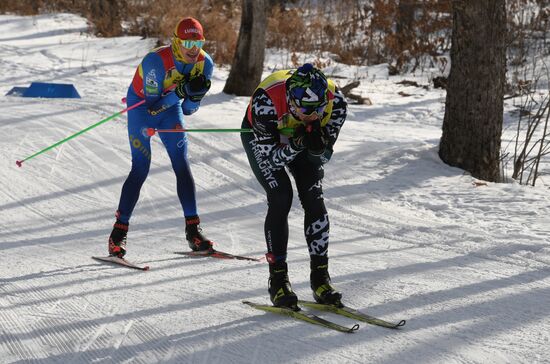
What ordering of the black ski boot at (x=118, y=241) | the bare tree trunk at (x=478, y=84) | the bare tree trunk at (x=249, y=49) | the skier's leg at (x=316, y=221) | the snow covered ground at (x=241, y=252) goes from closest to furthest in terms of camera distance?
1. the snow covered ground at (x=241, y=252)
2. the skier's leg at (x=316, y=221)
3. the black ski boot at (x=118, y=241)
4. the bare tree trunk at (x=478, y=84)
5. the bare tree trunk at (x=249, y=49)

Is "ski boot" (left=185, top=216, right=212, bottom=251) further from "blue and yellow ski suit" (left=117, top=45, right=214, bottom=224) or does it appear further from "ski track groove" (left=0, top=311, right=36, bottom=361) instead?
"ski track groove" (left=0, top=311, right=36, bottom=361)

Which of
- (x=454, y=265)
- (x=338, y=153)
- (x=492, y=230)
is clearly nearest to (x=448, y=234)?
(x=492, y=230)

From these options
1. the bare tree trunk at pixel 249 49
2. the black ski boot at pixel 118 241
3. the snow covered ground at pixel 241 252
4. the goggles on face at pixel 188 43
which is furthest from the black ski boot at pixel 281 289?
the bare tree trunk at pixel 249 49

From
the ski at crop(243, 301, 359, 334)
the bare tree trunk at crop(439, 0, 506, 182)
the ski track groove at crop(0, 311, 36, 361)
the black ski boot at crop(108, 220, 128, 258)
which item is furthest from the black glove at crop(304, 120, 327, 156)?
the bare tree trunk at crop(439, 0, 506, 182)

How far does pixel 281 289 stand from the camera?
175 inches

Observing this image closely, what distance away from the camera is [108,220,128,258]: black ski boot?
19.0 feet

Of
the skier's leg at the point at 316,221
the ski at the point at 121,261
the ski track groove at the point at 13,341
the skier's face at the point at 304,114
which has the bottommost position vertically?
the ski at the point at 121,261

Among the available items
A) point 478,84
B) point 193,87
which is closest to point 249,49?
point 478,84

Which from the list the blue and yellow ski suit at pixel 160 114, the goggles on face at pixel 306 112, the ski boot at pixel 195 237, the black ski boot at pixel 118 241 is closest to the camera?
the goggles on face at pixel 306 112

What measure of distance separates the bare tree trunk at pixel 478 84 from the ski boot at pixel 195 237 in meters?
3.77

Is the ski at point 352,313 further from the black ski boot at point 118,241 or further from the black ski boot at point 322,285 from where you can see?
the black ski boot at point 118,241

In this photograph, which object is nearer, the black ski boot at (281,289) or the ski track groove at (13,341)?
the ski track groove at (13,341)

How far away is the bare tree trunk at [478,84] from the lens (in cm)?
807

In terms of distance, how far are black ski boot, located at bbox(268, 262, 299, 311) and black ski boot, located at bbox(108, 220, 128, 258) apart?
1.75m
